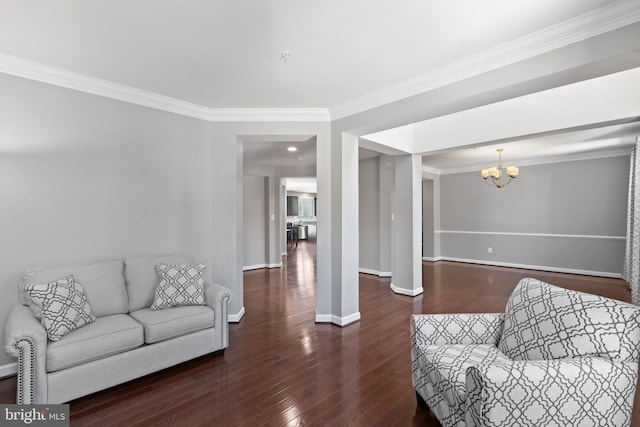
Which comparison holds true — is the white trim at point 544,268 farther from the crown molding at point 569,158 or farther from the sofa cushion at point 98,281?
the sofa cushion at point 98,281

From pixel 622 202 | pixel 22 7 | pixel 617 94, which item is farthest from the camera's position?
pixel 622 202

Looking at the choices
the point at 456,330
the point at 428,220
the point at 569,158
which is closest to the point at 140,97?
the point at 456,330

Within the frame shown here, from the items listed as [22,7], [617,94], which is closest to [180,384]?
[22,7]

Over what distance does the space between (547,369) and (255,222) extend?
6.51 metres

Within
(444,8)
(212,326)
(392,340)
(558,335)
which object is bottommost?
(392,340)

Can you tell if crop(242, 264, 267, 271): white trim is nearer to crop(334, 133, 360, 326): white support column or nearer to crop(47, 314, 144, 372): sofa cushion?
crop(334, 133, 360, 326): white support column

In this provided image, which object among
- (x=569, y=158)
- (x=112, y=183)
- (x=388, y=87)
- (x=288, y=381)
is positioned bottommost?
(x=288, y=381)

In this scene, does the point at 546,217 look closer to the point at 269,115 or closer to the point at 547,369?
the point at 269,115

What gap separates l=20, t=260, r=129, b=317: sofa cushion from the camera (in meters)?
2.37

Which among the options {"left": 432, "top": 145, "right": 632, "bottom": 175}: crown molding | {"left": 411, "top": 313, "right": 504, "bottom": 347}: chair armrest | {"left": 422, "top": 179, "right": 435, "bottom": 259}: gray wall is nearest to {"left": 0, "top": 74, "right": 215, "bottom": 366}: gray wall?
{"left": 411, "top": 313, "right": 504, "bottom": 347}: chair armrest

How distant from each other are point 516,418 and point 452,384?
0.31 m

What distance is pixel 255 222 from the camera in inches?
287

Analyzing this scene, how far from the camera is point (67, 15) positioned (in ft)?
6.21

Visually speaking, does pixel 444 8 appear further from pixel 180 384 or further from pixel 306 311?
pixel 306 311
